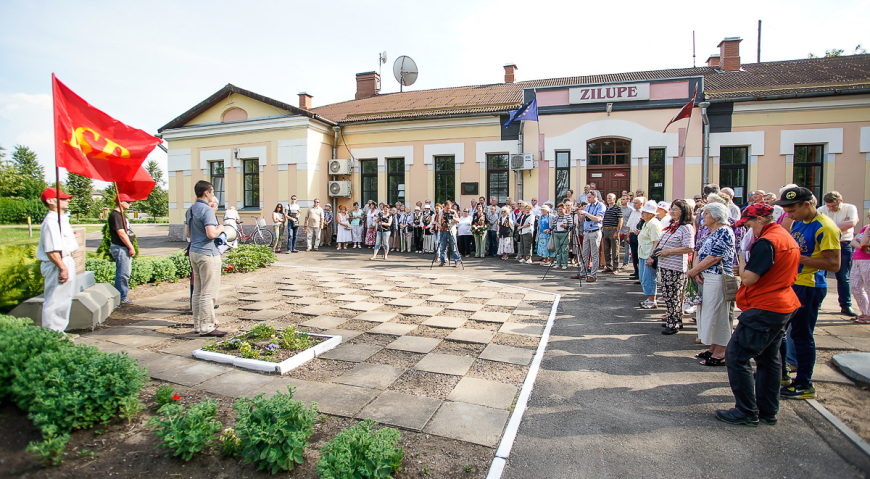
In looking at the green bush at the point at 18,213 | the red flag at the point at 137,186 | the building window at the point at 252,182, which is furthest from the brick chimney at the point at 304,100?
the red flag at the point at 137,186

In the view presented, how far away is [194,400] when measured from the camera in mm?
4102

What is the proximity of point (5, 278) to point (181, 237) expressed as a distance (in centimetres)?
1526

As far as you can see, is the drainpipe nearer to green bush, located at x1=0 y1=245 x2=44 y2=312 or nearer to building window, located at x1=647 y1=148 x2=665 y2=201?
building window, located at x1=647 y1=148 x2=665 y2=201

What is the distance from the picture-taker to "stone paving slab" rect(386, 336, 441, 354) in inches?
217

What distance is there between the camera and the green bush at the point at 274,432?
119 inches

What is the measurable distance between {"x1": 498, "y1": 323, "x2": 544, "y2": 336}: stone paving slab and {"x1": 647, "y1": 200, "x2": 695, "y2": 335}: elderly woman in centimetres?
170

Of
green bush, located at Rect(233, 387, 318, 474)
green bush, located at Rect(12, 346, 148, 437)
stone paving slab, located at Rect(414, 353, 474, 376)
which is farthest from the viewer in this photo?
stone paving slab, located at Rect(414, 353, 474, 376)

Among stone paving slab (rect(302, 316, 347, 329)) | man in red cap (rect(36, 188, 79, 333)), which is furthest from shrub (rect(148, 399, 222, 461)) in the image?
man in red cap (rect(36, 188, 79, 333))

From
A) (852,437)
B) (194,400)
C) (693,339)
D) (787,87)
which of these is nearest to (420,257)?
(693,339)

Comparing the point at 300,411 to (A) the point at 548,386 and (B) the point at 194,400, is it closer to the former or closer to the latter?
(B) the point at 194,400

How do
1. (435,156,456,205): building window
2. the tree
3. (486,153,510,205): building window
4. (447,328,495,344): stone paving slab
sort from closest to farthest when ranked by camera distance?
(447,328,495,344): stone paving slab < (486,153,510,205): building window < (435,156,456,205): building window < the tree

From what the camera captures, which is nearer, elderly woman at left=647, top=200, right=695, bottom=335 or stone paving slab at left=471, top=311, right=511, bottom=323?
elderly woman at left=647, top=200, right=695, bottom=335

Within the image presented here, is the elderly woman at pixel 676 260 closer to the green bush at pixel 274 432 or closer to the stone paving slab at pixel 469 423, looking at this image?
the stone paving slab at pixel 469 423

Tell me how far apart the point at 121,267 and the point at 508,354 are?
267 inches
